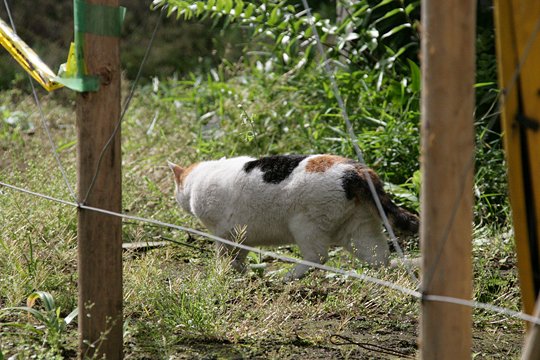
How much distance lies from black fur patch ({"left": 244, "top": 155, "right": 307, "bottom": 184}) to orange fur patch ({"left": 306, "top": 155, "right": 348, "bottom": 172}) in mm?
81

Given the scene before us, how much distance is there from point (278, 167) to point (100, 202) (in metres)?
1.64

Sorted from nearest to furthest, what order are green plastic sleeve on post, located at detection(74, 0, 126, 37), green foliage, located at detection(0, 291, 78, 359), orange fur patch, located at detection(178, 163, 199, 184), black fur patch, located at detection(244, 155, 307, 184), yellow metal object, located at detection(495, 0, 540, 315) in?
1. yellow metal object, located at detection(495, 0, 540, 315)
2. green plastic sleeve on post, located at detection(74, 0, 126, 37)
3. green foliage, located at detection(0, 291, 78, 359)
4. black fur patch, located at detection(244, 155, 307, 184)
5. orange fur patch, located at detection(178, 163, 199, 184)

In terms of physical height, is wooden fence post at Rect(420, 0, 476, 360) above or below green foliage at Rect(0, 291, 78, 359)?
above

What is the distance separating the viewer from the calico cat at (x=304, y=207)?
170 inches

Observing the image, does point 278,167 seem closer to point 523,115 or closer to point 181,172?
point 181,172

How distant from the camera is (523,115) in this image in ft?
7.61

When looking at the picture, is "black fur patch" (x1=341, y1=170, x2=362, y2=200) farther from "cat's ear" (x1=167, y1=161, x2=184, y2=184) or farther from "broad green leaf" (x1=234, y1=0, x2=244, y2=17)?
"broad green leaf" (x1=234, y1=0, x2=244, y2=17)

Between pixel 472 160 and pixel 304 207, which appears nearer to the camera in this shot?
pixel 472 160

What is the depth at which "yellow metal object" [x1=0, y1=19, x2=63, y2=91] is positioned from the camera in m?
3.44

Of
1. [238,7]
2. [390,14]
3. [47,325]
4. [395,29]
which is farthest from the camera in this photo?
[238,7]

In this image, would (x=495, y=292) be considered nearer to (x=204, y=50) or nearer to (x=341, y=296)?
(x=341, y=296)

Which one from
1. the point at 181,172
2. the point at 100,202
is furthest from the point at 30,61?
the point at 181,172

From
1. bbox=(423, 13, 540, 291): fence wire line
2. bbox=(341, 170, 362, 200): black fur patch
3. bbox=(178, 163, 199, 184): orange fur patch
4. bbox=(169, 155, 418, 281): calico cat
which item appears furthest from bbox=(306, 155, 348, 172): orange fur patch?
bbox=(423, 13, 540, 291): fence wire line

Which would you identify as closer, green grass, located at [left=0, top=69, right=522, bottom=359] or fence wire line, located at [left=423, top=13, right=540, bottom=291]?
fence wire line, located at [left=423, top=13, right=540, bottom=291]
